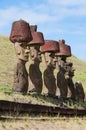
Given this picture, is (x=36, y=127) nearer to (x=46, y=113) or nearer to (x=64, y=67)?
(x=46, y=113)

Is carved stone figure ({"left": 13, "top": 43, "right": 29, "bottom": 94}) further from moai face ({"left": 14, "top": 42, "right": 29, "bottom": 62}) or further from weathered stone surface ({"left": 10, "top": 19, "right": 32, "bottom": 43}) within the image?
weathered stone surface ({"left": 10, "top": 19, "right": 32, "bottom": 43})

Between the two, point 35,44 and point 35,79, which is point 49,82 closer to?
point 35,79

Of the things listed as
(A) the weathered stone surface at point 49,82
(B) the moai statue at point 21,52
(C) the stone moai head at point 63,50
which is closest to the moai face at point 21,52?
(B) the moai statue at point 21,52

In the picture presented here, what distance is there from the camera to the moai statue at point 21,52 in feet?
41.9

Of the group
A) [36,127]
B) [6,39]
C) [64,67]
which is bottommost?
[36,127]

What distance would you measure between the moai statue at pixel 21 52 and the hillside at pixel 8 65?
700 centimetres

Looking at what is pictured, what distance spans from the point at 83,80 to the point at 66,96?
12442 millimetres

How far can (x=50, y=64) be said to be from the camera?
15.1 meters

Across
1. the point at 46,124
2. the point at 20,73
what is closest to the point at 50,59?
the point at 20,73

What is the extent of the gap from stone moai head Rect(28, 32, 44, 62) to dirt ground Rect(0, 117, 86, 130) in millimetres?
3669

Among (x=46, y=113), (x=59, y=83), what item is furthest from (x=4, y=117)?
(x=59, y=83)

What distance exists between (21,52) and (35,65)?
53.1 inches

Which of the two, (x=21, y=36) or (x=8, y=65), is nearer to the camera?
(x=21, y=36)

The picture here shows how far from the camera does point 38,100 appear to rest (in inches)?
486
